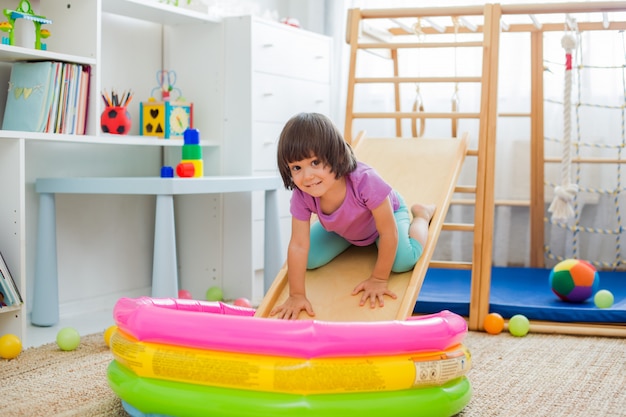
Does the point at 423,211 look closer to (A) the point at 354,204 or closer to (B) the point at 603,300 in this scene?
(A) the point at 354,204

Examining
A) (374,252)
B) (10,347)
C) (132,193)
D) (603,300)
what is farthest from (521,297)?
(10,347)

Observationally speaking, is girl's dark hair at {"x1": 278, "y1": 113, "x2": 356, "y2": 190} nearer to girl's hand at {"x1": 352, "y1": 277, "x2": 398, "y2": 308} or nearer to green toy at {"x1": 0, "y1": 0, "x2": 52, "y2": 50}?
girl's hand at {"x1": 352, "y1": 277, "x2": 398, "y2": 308}

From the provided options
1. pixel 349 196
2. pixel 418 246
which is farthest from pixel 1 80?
pixel 418 246

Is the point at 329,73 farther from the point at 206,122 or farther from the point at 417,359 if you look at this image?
the point at 417,359

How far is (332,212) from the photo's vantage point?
2.07 m

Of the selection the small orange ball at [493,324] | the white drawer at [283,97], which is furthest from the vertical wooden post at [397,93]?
the small orange ball at [493,324]

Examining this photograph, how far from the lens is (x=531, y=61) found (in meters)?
3.60

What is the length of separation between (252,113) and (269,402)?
182cm

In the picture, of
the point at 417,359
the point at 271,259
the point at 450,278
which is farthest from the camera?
the point at 450,278

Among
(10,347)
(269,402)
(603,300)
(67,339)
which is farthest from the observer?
(603,300)

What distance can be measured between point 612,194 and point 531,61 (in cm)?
70

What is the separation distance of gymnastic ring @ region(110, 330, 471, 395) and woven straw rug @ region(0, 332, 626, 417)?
0.73 feet

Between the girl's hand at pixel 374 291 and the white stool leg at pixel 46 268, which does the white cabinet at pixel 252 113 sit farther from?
the girl's hand at pixel 374 291

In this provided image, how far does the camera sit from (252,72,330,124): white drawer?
3176mm
